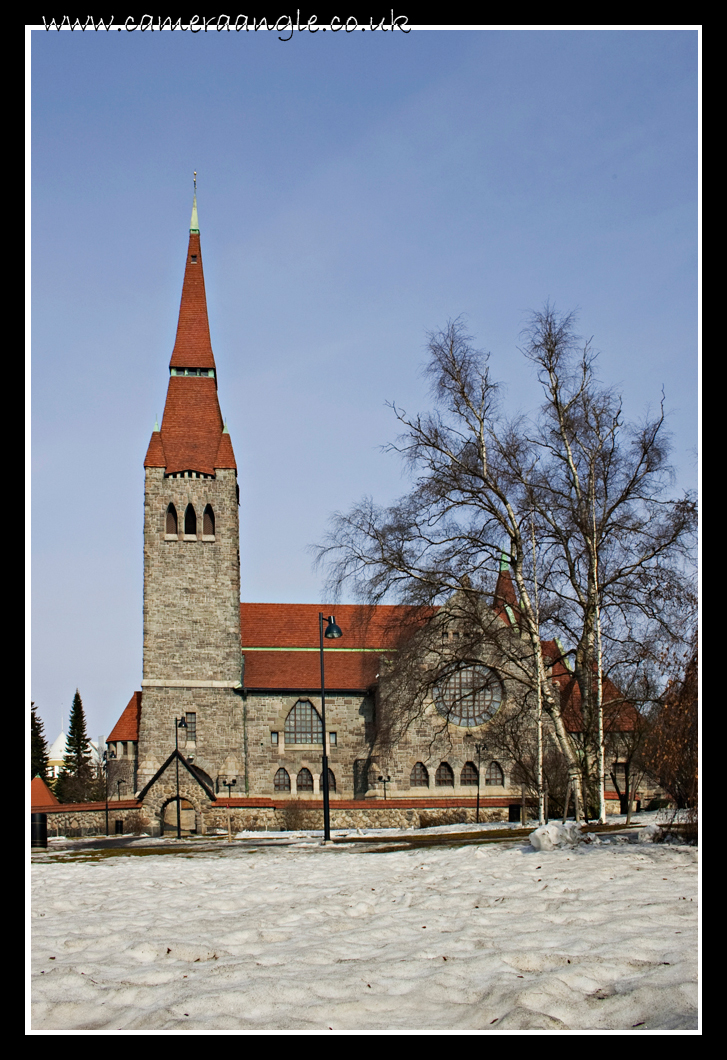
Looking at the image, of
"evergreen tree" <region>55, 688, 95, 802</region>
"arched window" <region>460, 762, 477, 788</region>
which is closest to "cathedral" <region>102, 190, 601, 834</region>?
"arched window" <region>460, 762, 477, 788</region>

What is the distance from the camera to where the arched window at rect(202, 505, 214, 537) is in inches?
1885

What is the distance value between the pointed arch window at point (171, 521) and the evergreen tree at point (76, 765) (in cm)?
3246

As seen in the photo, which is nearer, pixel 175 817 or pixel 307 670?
pixel 175 817

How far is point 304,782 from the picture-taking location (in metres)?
45.8

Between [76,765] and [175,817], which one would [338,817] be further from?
[76,765]

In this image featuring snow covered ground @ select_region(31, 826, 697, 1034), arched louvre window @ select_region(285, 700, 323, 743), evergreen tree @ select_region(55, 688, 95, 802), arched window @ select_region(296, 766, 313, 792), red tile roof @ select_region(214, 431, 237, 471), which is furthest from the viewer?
evergreen tree @ select_region(55, 688, 95, 802)

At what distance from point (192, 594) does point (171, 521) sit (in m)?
4.04

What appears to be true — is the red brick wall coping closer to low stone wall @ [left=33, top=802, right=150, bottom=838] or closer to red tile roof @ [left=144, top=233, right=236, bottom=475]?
low stone wall @ [left=33, top=802, right=150, bottom=838]

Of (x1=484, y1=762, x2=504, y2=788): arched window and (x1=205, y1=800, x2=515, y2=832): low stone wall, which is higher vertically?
(x1=205, y1=800, x2=515, y2=832): low stone wall

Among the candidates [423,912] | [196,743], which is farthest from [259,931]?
[196,743]

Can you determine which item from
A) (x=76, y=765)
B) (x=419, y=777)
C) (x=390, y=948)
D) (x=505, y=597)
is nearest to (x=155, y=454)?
(x=419, y=777)

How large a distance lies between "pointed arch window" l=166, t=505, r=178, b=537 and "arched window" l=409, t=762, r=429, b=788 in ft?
55.0
